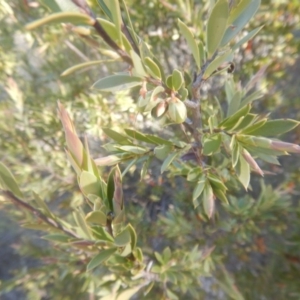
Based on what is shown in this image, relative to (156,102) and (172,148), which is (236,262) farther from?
(156,102)

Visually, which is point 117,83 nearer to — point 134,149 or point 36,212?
point 134,149

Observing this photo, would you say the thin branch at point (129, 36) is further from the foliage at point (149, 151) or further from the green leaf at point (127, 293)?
the green leaf at point (127, 293)

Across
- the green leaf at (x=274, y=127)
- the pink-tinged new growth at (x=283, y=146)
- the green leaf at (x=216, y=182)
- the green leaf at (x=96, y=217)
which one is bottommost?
the green leaf at (x=216, y=182)

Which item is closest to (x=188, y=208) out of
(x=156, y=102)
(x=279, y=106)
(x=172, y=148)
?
(x=279, y=106)

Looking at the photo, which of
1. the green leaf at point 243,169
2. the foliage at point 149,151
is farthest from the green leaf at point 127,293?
the green leaf at point 243,169

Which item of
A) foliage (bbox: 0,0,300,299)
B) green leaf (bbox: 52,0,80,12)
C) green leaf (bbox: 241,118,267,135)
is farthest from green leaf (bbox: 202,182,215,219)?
green leaf (bbox: 52,0,80,12)

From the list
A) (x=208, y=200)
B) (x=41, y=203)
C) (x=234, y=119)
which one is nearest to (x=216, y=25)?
(x=234, y=119)

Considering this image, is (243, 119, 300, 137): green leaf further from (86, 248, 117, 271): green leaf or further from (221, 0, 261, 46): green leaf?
(86, 248, 117, 271): green leaf
